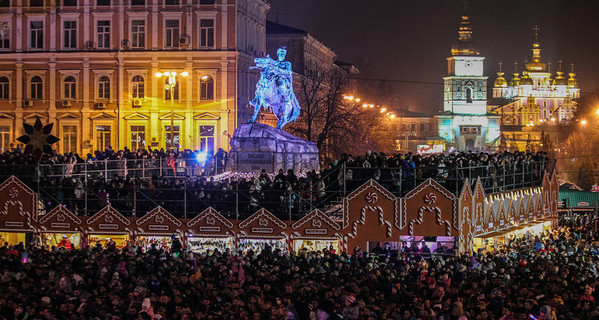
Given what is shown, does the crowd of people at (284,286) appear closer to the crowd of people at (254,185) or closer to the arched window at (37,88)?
the crowd of people at (254,185)

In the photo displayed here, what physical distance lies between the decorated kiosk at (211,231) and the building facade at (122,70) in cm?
2848

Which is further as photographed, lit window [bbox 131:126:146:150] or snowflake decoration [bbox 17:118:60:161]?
lit window [bbox 131:126:146:150]

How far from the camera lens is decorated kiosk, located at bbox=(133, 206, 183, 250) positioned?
28125mm

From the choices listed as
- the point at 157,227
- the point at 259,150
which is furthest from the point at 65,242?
the point at 259,150

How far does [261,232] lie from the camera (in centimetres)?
2762

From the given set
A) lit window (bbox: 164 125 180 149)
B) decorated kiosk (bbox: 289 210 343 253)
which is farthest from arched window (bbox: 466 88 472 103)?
decorated kiosk (bbox: 289 210 343 253)

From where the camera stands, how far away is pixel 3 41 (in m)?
58.2

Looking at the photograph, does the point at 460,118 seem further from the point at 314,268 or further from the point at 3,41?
A: the point at 314,268

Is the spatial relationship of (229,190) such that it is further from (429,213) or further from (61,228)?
(429,213)

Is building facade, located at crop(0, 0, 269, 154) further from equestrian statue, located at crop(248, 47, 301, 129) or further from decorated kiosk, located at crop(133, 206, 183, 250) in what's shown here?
decorated kiosk, located at crop(133, 206, 183, 250)

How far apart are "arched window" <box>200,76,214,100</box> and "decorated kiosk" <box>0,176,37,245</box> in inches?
1111

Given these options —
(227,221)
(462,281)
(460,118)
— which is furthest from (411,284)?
(460,118)

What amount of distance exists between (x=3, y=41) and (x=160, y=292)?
41.6m

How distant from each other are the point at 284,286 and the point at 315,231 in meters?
7.07
